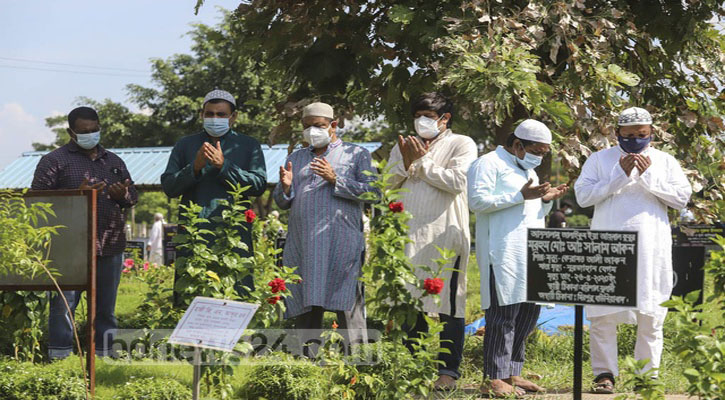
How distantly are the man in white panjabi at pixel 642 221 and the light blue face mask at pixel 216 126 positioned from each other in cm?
255

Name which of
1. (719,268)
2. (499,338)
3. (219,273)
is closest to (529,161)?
(499,338)

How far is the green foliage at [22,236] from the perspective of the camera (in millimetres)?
5059

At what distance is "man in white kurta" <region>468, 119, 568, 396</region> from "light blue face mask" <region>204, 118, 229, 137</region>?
1.74 m

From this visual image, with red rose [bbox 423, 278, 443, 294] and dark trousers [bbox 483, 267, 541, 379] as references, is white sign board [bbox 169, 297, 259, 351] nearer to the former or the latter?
red rose [bbox 423, 278, 443, 294]

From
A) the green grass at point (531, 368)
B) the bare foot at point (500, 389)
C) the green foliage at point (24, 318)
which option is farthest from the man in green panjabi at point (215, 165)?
the bare foot at point (500, 389)

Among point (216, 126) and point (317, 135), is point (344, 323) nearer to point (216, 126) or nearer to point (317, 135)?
point (317, 135)

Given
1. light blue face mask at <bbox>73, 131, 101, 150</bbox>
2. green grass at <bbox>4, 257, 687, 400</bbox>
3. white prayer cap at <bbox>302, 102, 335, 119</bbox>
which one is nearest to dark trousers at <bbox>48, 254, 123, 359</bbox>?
green grass at <bbox>4, 257, 687, 400</bbox>

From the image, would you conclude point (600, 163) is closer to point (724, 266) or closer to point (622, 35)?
point (622, 35)

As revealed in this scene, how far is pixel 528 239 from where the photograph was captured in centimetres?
489

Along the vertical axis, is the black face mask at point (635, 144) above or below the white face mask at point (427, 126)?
below

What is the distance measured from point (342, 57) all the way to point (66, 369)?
344cm

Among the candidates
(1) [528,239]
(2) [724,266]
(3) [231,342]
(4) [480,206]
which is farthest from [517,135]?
(3) [231,342]

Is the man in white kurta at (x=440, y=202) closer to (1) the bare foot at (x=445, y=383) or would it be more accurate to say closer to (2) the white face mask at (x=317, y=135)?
(1) the bare foot at (x=445, y=383)

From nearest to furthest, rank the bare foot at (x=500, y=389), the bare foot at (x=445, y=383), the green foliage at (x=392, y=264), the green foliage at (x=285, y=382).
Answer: the green foliage at (x=392, y=264) → the green foliage at (x=285, y=382) → the bare foot at (x=500, y=389) → the bare foot at (x=445, y=383)
